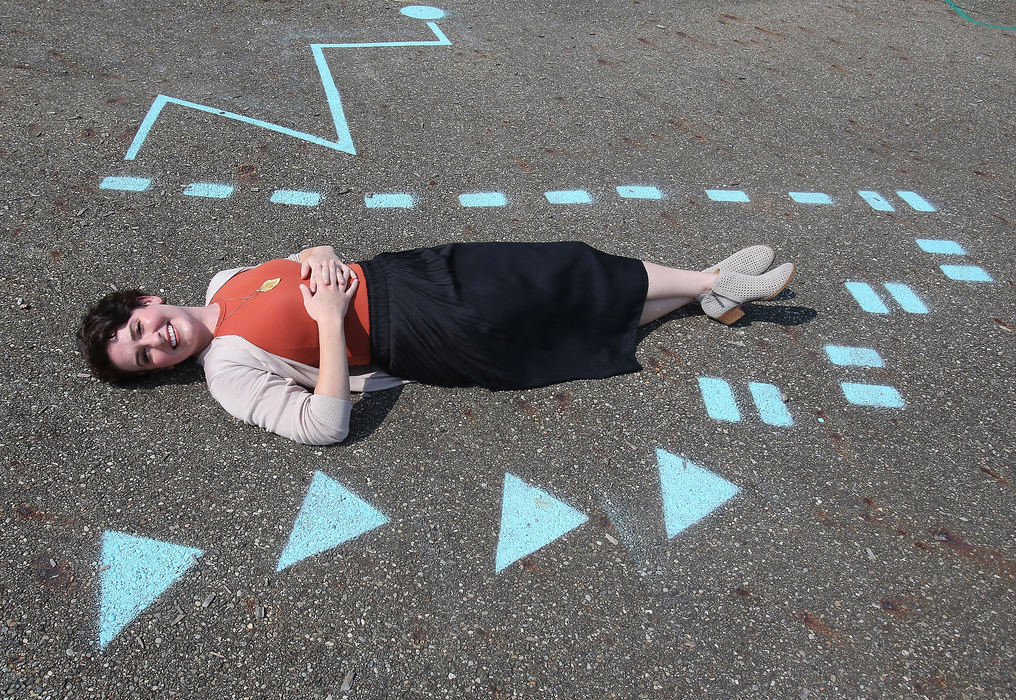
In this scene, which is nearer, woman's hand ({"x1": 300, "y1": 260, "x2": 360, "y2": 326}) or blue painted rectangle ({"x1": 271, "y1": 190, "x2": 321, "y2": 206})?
woman's hand ({"x1": 300, "y1": 260, "x2": 360, "y2": 326})

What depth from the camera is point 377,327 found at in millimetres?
3217

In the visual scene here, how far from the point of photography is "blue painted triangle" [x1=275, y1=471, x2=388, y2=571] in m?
2.75

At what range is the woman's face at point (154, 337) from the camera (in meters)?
3.14

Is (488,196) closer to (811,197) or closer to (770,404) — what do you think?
(811,197)

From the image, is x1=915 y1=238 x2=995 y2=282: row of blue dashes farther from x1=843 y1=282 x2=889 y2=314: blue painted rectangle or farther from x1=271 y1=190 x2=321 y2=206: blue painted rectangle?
x1=271 y1=190 x2=321 y2=206: blue painted rectangle

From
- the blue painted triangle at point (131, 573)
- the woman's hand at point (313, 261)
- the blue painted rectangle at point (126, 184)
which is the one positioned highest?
the woman's hand at point (313, 261)

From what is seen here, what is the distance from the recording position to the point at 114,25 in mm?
6484

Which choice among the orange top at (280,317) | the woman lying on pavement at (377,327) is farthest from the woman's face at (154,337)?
the orange top at (280,317)

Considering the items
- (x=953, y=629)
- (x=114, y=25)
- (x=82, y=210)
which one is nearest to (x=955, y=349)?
(x=953, y=629)

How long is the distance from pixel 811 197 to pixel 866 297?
3.48 ft

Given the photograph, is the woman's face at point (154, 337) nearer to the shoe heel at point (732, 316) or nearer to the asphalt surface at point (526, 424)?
the asphalt surface at point (526, 424)

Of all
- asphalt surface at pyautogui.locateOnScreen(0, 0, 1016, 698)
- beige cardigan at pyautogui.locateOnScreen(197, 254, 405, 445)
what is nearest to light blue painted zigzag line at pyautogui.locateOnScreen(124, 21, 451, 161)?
asphalt surface at pyautogui.locateOnScreen(0, 0, 1016, 698)

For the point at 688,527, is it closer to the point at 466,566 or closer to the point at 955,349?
the point at 466,566

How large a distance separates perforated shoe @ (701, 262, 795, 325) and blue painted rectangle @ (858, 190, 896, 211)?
5.13 ft
